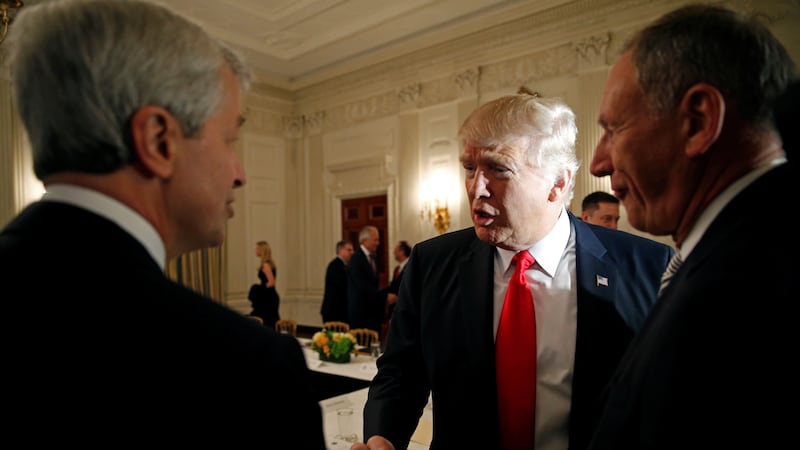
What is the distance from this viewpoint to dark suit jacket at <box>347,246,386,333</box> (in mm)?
6547

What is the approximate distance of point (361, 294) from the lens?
6.55m

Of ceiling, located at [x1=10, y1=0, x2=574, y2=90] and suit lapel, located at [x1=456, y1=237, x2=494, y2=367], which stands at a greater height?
ceiling, located at [x1=10, y1=0, x2=574, y2=90]

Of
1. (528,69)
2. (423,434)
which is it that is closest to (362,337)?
(423,434)

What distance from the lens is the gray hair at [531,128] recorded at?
5.31 feet

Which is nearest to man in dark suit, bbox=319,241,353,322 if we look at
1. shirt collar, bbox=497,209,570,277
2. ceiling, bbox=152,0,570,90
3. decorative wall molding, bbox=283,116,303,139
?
ceiling, bbox=152,0,570,90

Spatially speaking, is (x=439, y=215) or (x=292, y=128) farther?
(x=292, y=128)

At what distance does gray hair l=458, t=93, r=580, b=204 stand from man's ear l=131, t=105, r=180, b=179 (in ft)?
3.37

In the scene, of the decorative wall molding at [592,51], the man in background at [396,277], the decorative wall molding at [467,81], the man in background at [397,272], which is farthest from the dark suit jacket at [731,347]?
the decorative wall molding at [467,81]

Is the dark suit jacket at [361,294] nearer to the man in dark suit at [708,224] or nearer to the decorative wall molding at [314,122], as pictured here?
the decorative wall molding at [314,122]

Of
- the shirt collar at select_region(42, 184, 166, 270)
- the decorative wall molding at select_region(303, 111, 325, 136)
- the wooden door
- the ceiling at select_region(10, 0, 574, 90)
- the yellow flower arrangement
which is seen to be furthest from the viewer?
the decorative wall molding at select_region(303, 111, 325, 136)

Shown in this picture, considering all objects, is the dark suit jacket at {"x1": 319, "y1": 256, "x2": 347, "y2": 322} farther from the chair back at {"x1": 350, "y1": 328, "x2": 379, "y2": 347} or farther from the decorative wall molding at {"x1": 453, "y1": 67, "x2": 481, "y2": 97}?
the decorative wall molding at {"x1": 453, "y1": 67, "x2": 481, "y2": 97}

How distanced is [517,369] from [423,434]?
1.18 meters

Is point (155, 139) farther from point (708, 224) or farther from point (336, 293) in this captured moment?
point (336, 293)

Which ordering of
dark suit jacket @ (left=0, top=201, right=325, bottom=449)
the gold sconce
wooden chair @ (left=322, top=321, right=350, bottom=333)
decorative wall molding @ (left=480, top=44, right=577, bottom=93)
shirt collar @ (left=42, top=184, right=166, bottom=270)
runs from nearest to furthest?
1. dark suit jacket @ (left=0, top=201, right=325, bottom=449)
2. shirt collar @ (left=42, top=184, right=166, bottom=270)
3. wooden chair @ (left=322, top=321, right=350, bottom=333)
4. decorative wall molding @ (left=480, top=44, right=577, bottom=93)
5. the gold sconce
